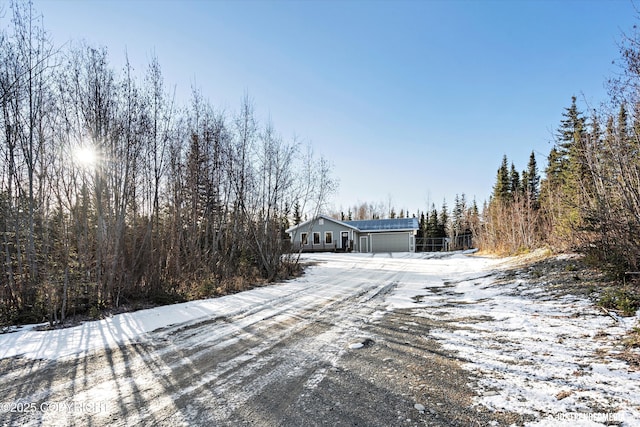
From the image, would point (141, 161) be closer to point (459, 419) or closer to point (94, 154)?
point (94, 154)

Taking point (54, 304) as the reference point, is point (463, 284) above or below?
below

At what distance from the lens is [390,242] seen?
3272 cm

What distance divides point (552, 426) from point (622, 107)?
19.9ft

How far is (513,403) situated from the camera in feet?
8.50

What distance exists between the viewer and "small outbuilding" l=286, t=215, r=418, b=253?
3191 cm

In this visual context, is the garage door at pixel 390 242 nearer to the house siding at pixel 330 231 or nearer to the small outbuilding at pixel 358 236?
the small outbuilding at pixel 358 236

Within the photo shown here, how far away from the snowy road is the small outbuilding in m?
25.9

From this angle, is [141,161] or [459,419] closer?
[459,419]

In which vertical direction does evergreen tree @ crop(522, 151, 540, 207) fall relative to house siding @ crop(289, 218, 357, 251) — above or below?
above

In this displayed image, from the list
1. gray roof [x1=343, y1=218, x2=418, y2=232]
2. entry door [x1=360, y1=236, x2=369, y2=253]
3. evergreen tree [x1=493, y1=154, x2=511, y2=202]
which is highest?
evergreen tree [x1=493, y1=154, x2=511, y2=202]

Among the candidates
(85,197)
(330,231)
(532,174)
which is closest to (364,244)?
(330,231)

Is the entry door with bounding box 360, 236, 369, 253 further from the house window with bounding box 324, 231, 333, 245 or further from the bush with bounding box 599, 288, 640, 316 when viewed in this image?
the bush with bounding box 599, 288, 640, 316

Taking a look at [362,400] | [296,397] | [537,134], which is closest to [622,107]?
[537,134]

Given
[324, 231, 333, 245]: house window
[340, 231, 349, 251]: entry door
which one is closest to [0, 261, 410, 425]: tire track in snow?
[340, 231, 349, 251]: entry door
